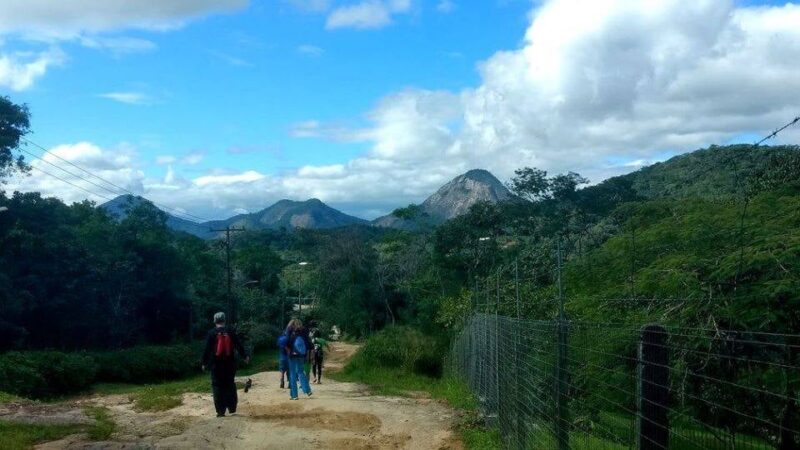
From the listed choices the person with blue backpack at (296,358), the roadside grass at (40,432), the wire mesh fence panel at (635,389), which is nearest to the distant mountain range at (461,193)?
the person with blue backpack at (296,358)

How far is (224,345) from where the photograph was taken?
1317 cm

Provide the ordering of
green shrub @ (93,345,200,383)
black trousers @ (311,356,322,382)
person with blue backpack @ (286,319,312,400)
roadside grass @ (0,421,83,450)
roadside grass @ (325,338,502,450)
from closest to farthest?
roadside grass @ (0,421,83,450), roadside grass @ (325,338,502,450), person with blue backpack @ (286,319,312,400), black trousers @ (311,356,322,382), green shrub @ (93,345,200,383)

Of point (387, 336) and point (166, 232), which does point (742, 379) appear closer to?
point (387, 336)

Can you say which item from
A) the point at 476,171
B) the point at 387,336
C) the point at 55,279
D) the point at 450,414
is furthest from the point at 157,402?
the point at 476,171

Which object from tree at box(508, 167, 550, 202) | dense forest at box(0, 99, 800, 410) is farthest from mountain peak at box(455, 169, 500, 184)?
tree at box(508, 167, 550, 202)

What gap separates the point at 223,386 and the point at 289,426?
1.63 meters

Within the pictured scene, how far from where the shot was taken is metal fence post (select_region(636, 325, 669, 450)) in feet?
13.9

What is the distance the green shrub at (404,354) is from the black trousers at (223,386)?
48.2 ft

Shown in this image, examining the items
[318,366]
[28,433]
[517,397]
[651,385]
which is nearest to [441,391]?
[318,366]

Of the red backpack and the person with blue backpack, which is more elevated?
the red backpack

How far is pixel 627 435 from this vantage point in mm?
5086

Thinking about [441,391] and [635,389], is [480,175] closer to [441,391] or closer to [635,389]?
[441,391]

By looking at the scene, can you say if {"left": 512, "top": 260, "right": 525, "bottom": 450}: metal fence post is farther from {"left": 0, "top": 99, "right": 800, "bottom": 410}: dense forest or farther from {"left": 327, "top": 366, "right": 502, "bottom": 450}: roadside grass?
{"left": 327, "top": 366, "right": 502, "bottom": 450}: roadside grass

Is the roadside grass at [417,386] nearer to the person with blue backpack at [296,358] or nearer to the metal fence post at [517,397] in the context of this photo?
the metal fence post at [517,397]
